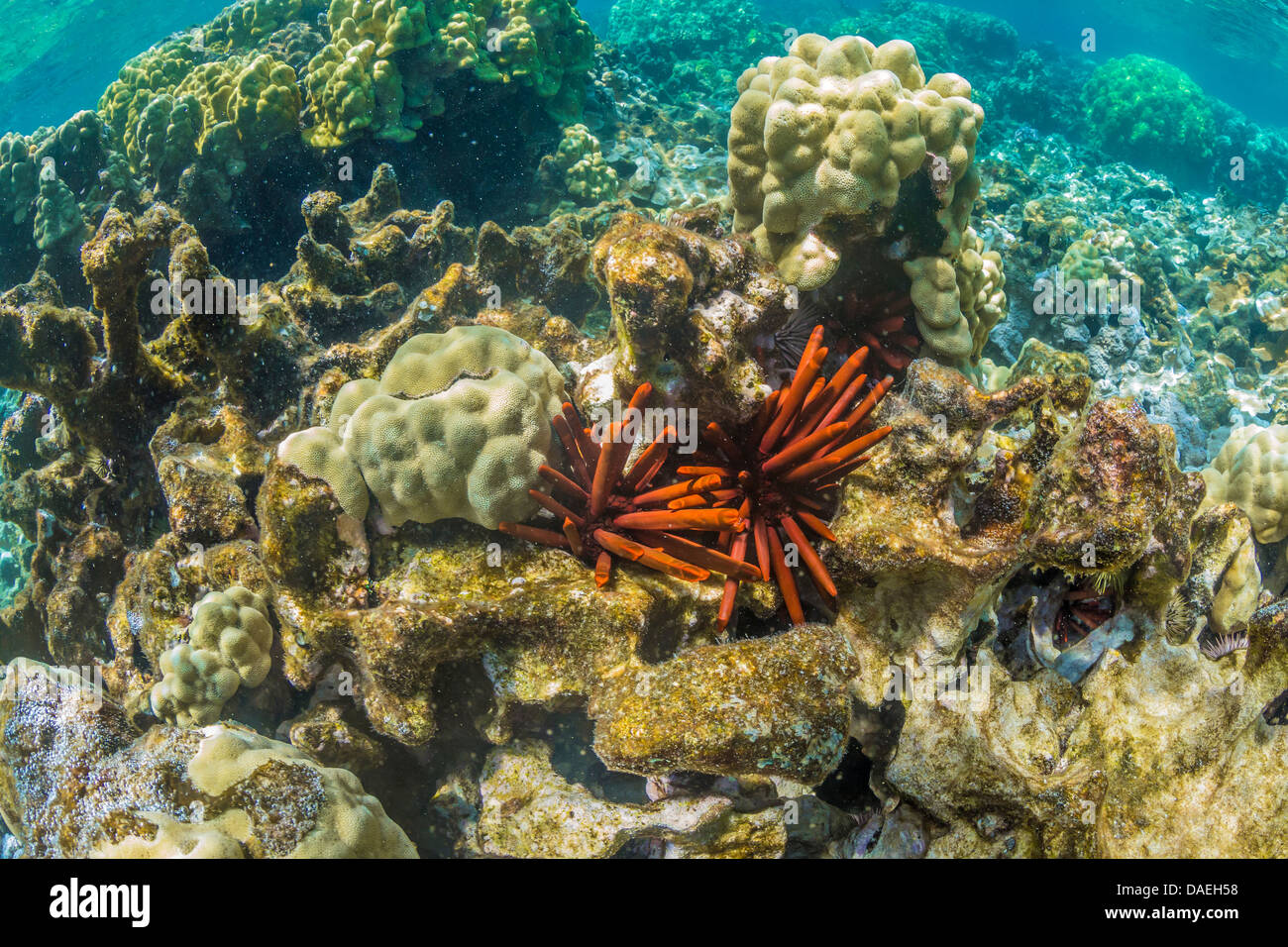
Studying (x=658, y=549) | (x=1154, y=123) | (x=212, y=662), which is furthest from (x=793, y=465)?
(x=1154, y=123)

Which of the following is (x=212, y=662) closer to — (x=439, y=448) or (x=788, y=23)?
(x=439, y=448)

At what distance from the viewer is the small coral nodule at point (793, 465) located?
292 cm

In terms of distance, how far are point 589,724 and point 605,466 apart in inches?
56.6

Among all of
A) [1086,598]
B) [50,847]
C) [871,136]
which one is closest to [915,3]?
[871,136]

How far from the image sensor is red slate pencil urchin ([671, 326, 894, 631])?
9.57ft

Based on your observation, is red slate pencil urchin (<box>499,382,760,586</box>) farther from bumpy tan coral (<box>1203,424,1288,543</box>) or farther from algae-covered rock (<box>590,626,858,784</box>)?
bumpy tan coral (<box>1203,424,1288,543</box>)

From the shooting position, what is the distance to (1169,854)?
93.7 inches

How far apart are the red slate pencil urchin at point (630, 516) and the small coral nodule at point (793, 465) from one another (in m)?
0.12

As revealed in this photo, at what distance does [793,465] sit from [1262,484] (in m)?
3.41

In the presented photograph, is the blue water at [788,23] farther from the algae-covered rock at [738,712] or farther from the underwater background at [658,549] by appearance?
the algae-covered rock at [738,712]

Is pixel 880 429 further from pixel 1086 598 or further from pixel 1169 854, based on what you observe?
pixel 1169 854

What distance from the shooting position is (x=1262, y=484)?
412 centimetres

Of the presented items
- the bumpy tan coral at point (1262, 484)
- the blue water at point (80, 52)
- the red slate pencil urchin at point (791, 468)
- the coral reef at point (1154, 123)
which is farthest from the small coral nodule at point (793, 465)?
the blue water at point (80, 52)

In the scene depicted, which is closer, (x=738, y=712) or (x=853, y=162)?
(x=738, y=712)
